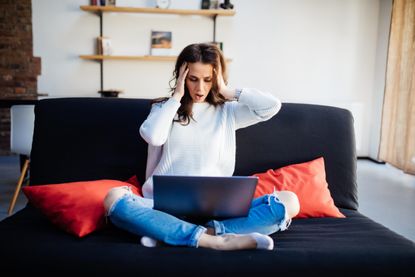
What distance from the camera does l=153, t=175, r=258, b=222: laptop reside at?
1187 millimetres

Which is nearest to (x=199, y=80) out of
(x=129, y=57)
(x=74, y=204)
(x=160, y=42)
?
(x=74, y=204)

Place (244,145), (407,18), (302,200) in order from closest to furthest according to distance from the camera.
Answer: (302,200), (244,145), (407,18)

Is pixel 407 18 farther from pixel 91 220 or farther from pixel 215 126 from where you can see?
pixel 91 220

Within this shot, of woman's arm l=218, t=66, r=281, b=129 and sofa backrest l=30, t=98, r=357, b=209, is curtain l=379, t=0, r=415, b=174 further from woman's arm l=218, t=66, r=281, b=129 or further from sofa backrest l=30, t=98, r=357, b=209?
woman's arm l=218, t=66, r=281, b=129

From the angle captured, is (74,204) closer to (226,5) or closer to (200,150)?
(200,150)

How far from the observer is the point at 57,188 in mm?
1438

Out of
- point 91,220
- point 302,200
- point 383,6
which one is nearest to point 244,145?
Result: point 302,200

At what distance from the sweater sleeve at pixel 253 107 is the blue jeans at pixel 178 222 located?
39 centimetres

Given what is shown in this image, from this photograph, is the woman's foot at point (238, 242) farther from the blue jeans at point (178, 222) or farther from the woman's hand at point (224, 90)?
the woman's hand at point (224, 90)

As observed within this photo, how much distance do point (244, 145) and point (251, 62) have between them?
3.08 m

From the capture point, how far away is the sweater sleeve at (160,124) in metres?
1.47

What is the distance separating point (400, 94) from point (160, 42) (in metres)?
2.71

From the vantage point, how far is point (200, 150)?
1518 mm

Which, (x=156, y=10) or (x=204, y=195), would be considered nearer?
(x=204, y=195)
